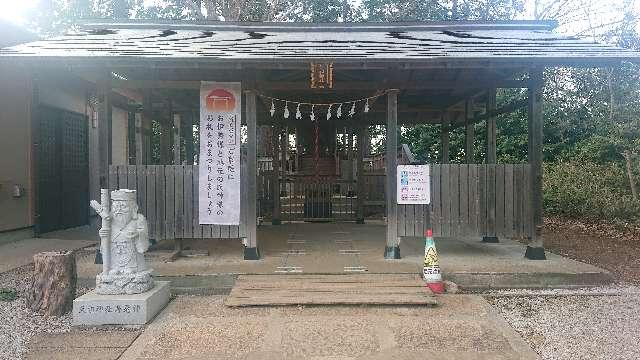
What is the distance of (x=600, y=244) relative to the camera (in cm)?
1039

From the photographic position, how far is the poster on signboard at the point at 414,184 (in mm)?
7371

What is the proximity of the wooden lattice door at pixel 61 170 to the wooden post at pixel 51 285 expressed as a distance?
5.86m

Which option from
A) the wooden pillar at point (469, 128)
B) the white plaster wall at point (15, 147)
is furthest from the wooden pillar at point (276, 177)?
the white plaster wall at point (15, 147)

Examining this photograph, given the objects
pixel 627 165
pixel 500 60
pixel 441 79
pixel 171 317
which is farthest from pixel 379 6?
pixel 171 317

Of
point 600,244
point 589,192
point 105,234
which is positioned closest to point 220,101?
point 105,234

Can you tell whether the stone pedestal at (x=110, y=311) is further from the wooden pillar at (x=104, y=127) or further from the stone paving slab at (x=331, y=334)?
the wooden pillar at (x=104, y=127)

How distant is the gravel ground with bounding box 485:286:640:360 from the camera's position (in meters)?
4.41

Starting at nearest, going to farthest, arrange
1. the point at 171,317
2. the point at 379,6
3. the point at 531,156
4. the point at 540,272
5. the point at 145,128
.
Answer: the point at 171,317 < the point at 540,272 < the point at 531,156 < the point at 145,128 < the point at 379,6

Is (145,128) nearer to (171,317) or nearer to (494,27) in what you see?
(171,317)

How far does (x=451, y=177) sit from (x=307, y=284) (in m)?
3.15

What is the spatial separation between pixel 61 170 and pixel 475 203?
10276mm

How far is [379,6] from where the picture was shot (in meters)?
21.5

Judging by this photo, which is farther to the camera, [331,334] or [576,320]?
[576,320]

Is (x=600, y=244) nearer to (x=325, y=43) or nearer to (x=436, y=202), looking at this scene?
(x=436, y=202)
